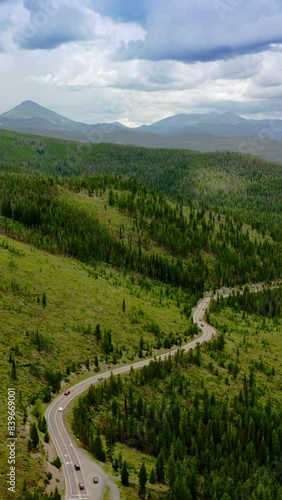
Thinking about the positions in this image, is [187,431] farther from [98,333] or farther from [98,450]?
[98,333]

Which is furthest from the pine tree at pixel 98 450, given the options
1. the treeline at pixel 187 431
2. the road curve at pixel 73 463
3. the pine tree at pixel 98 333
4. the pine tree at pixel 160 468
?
the pine tree at pixel 98 333

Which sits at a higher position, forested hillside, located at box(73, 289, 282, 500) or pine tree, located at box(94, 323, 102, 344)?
pine tree, located at box(94, 323, 102, 344)

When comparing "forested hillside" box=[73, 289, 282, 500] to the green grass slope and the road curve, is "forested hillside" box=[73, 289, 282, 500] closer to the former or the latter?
the road curve

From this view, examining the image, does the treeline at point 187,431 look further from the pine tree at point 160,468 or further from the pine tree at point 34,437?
the pine tree at point 34,437

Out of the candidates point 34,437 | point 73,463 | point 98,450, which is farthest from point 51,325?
point 73,463

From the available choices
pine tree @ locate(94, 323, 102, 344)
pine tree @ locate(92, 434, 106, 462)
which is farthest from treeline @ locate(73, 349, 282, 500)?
pine tree @ locate(94, 323, 102, 344)

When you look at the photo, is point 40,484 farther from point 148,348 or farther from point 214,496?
point 148,348

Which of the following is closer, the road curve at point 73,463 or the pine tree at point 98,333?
the road curve at point 73,463

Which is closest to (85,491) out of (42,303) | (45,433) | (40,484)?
(40,484)
